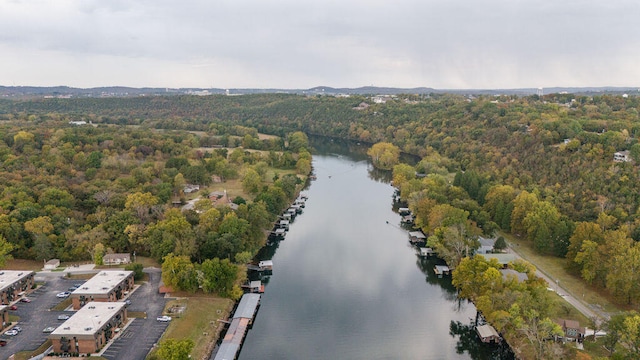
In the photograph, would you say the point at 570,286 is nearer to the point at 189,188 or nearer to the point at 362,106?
the point at 189,188

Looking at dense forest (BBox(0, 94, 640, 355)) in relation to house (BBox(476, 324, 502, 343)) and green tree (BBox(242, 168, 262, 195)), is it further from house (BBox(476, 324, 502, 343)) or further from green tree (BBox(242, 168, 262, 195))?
house (BBox(476, 324, 502, 343))

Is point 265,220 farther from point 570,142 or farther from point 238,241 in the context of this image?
point 570,142

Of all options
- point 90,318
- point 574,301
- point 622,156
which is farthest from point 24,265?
point 622,156

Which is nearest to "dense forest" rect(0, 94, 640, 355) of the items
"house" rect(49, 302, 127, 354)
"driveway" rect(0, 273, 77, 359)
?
"driveway" rect(0, 273, 77, 359)

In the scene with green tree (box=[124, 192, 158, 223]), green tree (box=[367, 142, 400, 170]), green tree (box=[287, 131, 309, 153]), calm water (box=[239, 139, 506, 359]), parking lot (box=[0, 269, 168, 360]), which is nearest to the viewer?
parking lot (box=[0, 269, 168, 360])

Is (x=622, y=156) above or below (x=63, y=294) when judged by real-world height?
above

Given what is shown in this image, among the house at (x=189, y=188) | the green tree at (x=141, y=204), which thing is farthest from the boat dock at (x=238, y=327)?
the house at (x=189, y=188)
